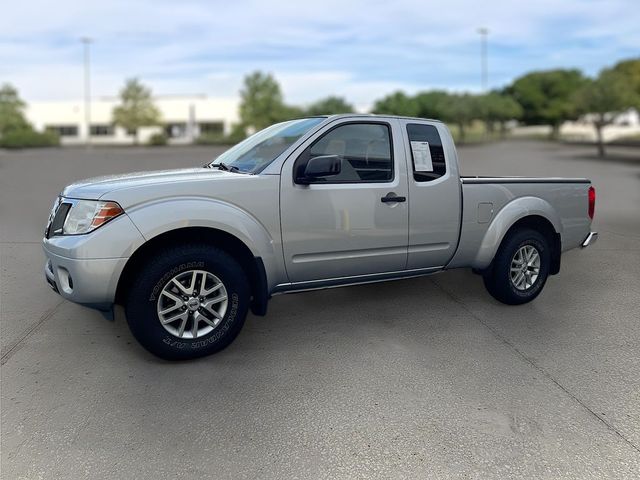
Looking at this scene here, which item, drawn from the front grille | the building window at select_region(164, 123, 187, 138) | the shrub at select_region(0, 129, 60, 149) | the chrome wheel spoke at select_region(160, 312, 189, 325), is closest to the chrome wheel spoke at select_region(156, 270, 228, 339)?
the chrome wheel spoke at select_region(160, 312, 189, 325)

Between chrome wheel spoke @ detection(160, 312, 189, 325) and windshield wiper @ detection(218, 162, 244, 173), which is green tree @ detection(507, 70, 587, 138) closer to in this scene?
windshield wiper @ detection(218, 162, 244, 173)

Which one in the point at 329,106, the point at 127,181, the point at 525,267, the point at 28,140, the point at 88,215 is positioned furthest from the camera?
the point at 329,106

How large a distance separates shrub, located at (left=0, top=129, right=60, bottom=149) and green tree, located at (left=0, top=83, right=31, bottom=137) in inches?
464

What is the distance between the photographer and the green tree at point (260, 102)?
6806 cm

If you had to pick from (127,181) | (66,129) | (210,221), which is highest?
(66,129)

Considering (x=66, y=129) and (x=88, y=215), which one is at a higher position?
(x=66, y=129)

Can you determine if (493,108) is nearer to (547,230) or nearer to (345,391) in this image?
(547,230)

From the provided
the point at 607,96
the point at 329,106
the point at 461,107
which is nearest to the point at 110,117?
the point at 329,106

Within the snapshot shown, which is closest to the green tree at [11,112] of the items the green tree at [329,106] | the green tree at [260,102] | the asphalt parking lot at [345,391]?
the green tree at [260,102]

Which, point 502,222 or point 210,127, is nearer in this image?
point 502,222

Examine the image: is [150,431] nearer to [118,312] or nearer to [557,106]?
[118,312]

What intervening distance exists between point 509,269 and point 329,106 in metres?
73.5

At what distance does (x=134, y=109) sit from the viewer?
72000 millimetres

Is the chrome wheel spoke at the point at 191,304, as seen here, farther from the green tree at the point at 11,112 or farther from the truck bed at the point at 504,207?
the green tree at the point at 11,112
